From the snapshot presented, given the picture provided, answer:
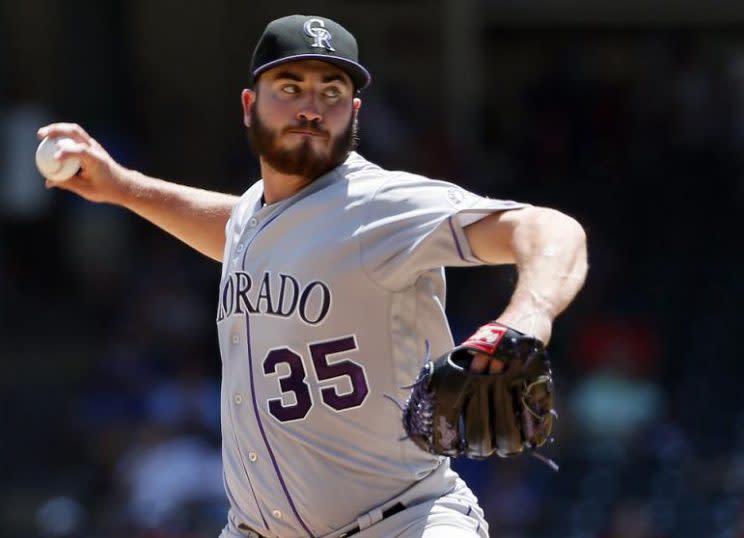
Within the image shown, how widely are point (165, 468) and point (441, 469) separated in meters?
4.98

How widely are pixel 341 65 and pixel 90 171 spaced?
0.90 m

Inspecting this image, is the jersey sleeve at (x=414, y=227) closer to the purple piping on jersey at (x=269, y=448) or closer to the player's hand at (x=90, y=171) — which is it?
the purple piping on jersey at (x=269, y=448)

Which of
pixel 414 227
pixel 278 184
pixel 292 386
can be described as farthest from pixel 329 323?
pixel 278 184

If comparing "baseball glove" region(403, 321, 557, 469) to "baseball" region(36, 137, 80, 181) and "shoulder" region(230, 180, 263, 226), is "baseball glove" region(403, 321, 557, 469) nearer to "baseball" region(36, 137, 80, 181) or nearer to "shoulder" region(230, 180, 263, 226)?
"shoulder" region(230, 180, 263, 226)

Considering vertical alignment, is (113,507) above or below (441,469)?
below

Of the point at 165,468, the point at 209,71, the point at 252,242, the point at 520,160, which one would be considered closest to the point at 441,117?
the point at 520,160

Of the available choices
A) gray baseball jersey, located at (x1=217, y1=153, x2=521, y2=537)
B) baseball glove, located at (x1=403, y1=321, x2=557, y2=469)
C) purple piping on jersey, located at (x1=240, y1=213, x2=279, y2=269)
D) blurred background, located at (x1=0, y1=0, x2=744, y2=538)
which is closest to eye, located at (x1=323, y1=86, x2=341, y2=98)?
gray baseball jersey, located at (x1=217, y1=153, x2=521, y2=537)

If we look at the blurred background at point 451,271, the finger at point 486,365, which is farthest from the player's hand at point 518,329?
the blurred background at point 451,271

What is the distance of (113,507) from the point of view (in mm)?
8203

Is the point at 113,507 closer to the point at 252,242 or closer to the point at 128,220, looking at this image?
the point at 128,220

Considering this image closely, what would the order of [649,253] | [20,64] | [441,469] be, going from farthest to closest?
[20,64]
[649,253]
[441,469]

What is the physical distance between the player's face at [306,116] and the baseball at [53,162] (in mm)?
679

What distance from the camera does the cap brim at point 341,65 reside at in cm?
313

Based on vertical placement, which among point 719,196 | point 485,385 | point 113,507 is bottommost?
point 113,507
